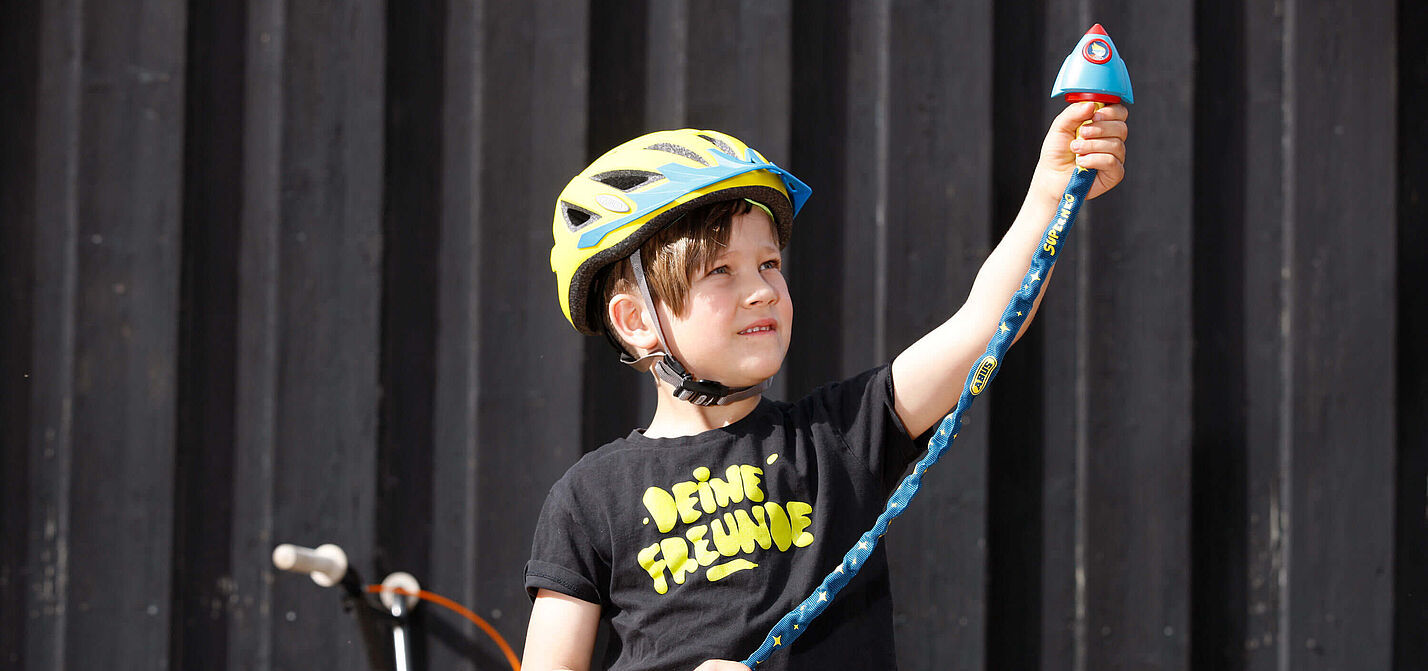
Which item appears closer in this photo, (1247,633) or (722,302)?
(722,302)

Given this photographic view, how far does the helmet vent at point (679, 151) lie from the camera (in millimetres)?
1609

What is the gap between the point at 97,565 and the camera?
2230mm

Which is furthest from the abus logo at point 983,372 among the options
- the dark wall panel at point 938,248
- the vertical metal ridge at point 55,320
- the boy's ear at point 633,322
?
the vertical metal ridge at point 55,320

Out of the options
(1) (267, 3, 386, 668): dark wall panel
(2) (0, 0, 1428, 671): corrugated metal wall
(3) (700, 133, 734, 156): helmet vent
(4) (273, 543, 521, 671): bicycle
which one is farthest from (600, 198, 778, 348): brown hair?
(4) (273, 543, 521, 671): bicycle

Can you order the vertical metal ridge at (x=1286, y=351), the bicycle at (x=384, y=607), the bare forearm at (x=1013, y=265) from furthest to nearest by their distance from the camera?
the vertical metal ridge at (x=1286, y=351) < the bicycle at (x=384, y=607) < the bare forearm at (x=1013, y=265)

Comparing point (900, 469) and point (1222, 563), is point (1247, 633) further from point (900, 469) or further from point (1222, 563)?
point (900, 469)

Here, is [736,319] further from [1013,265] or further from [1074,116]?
[1074,116]

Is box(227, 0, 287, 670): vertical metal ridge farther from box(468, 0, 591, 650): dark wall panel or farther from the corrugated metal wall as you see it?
box(468, 0, 591, 650): dark wall panel

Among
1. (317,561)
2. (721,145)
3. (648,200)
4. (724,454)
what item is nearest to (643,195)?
(648,200)

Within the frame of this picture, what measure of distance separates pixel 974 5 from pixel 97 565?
2.35m

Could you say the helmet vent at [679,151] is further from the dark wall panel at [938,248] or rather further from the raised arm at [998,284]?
the dark wall panel at [938,248]

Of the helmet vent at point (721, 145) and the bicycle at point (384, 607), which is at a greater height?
the helmet vent at point (721, 145)

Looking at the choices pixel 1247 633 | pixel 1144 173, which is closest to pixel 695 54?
pixel 1144 173

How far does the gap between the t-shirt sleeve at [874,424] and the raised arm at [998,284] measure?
→ 0.02 m
